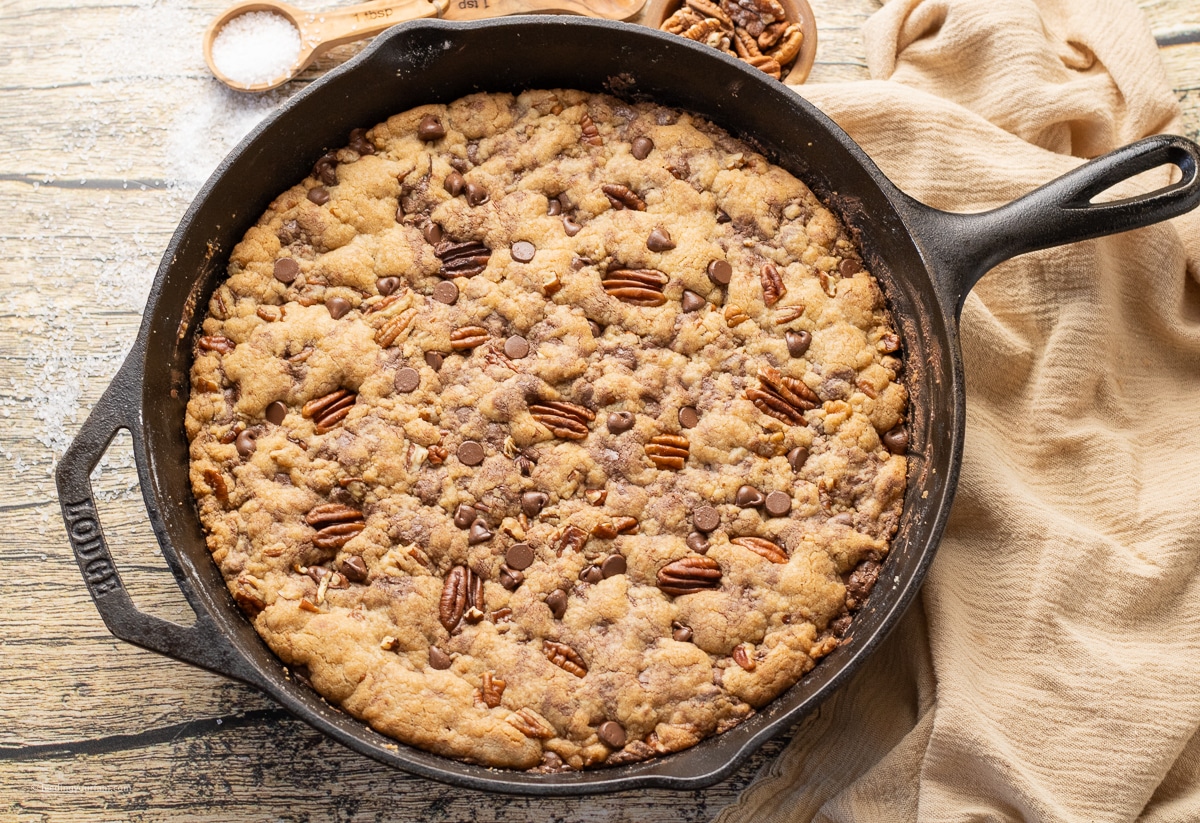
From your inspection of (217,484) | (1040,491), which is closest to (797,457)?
(1040,491)

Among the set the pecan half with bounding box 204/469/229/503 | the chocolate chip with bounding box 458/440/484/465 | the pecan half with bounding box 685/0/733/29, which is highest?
the pecan half with bounding box 685/0/733/29

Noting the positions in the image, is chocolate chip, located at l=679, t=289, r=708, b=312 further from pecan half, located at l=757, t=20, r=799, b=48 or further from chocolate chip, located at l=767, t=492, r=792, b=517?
pecan half, located at l=757, t=20, r=799, b=48

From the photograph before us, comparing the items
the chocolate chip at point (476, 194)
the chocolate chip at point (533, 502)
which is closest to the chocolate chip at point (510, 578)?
the chocolate chip at point (533, 502)

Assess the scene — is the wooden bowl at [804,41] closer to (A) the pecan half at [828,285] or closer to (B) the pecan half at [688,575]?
(A) the pecan half at [828,285]

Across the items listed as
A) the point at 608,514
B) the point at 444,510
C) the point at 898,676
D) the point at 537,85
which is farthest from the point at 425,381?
the point at 898,676

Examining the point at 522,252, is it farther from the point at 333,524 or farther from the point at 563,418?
the point at 333,524

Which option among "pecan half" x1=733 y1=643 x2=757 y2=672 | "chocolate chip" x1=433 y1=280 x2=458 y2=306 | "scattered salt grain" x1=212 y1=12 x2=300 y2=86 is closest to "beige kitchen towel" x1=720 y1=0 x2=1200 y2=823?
"pecan half" x1=733 y1=643 x2=757 y2=672
